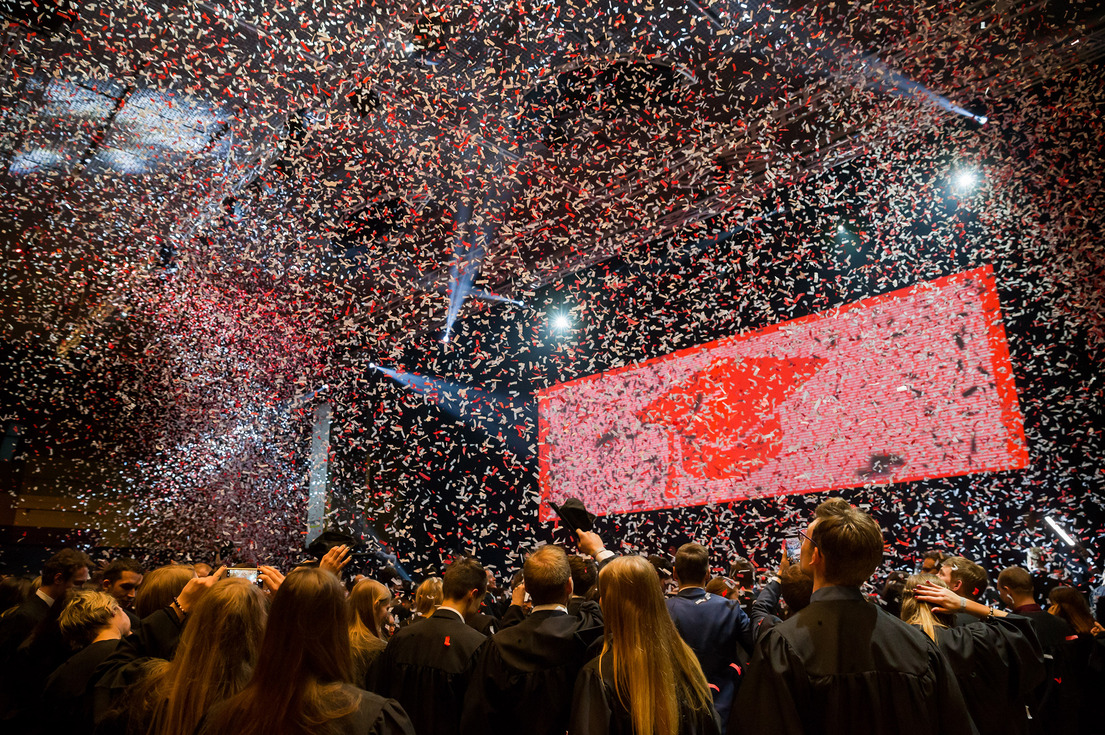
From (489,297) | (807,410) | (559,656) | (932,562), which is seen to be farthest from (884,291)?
(489,297)

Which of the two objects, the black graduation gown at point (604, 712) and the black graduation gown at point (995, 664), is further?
the black graduation gown at point (995, 664)

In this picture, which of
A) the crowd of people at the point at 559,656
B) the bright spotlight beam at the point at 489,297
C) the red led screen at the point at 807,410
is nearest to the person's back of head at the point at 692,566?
the crowd of people at the point at 559,656

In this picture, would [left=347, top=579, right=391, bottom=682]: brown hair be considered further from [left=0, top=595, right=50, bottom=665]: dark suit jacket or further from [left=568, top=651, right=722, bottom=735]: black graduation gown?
[left=0, top=595, right=50, bottom=665]: dark suit jacket

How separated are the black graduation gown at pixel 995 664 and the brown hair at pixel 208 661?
2.47 meters

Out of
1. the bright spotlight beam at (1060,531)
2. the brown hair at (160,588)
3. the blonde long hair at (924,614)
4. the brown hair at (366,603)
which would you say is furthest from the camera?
the bright spotlight beam at (1060,531)

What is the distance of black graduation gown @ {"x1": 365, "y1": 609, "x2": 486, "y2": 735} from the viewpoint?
10.2 ft

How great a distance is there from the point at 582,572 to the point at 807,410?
15.9 feet

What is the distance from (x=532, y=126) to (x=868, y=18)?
3492 mm

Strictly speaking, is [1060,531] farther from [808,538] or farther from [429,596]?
[429,596]

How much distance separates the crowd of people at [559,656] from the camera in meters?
1.77

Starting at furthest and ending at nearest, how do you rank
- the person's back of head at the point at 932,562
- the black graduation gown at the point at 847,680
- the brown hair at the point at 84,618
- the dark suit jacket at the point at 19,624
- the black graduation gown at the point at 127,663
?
the person's back of head at the point at 932,562
the dark suit jacket at the point at 19,624
the brown hair at the point at 84,618
the black graduation gown at the point at 127,663
the black graduation gown at the point at 847,680

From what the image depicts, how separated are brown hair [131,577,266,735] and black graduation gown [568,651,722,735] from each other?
1.02 metres

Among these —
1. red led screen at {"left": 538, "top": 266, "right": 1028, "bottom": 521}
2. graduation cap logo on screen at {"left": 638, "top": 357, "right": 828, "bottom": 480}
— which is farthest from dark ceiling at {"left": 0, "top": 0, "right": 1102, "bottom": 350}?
graduation cap logo on screen at {"left": 638, "top": 357, "right": 828, "bottom": 480}

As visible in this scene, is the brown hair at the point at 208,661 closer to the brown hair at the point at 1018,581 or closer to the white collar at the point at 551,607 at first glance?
the white collar at the point at 551,607
